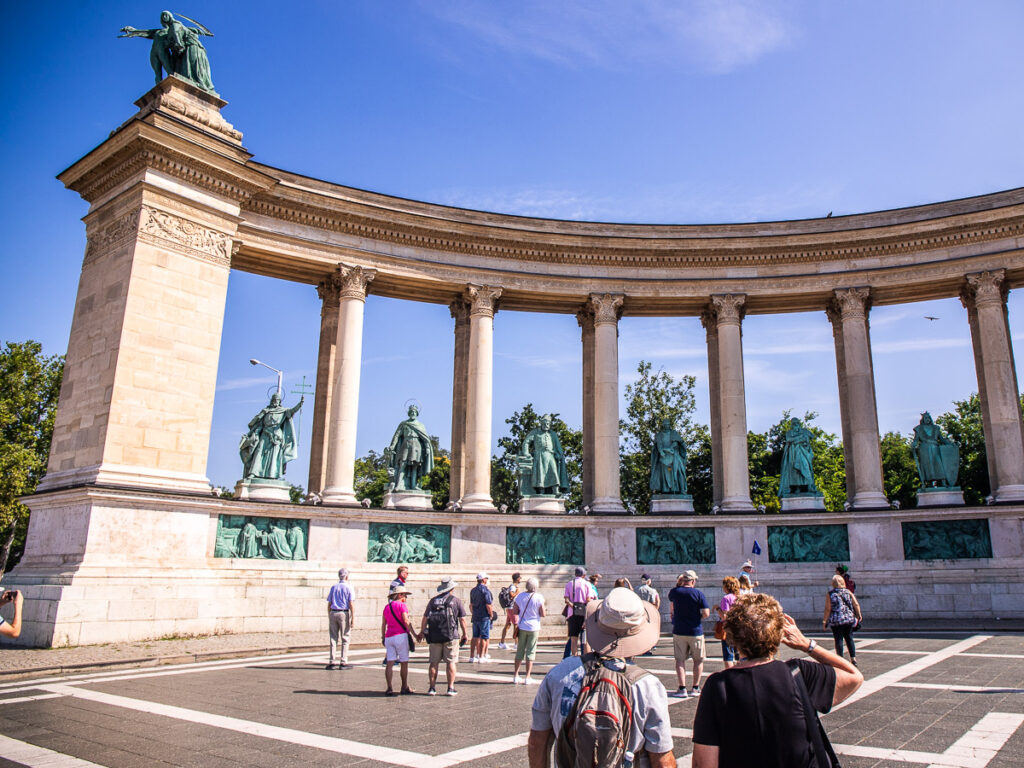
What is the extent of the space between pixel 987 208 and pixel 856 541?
1556cm

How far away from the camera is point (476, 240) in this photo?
3494 centimetres

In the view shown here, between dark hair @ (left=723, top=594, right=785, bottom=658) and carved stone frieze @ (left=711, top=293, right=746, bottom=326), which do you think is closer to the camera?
dark hair @ (left=723, top=594, right=785, bottom=658)

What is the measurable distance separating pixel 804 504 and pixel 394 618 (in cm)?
2440

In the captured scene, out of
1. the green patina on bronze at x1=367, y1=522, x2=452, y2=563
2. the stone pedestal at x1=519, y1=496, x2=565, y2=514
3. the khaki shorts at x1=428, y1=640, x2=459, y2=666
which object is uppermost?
the stone pedestal at x1=519, y1=496, x2=565, y2=514

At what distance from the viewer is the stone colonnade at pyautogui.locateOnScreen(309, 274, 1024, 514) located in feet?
105

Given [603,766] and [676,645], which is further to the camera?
[676,645]

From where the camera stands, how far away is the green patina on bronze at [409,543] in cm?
3028

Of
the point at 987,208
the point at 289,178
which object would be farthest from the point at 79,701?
the point at 987,208

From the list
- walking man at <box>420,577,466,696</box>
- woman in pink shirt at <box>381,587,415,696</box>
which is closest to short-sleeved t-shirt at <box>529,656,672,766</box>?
woman in pink shirt at <box>381,587,415,696</box>

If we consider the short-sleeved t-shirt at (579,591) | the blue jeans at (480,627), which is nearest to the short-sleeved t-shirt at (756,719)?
the short-sleeved t-shirt at (579,591)

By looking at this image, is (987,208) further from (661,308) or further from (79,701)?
(79,701)

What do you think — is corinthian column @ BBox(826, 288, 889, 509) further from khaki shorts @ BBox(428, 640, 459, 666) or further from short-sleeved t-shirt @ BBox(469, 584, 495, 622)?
khaki shorts @ BBox(428, 640, 459, 666)

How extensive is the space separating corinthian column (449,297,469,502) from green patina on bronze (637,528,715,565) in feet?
26.6

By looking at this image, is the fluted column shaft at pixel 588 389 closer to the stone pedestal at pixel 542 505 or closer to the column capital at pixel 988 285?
the stone pedestal at pixel 542 505
